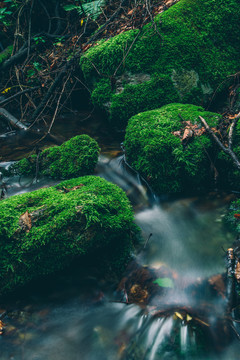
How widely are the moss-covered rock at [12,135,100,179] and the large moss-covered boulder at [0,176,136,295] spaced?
1.12m

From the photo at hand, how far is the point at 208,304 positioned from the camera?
8.03 feet

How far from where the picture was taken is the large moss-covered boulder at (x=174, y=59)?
4883mm

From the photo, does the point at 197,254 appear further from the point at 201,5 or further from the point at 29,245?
the point at 201,5

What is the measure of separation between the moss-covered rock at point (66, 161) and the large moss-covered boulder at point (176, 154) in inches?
31.7

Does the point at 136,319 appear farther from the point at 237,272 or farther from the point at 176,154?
the point at 176,154

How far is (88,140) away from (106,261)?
2.24 metres

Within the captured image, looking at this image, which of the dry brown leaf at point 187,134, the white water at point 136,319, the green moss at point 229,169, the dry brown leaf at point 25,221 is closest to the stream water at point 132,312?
the white water at point 136,319

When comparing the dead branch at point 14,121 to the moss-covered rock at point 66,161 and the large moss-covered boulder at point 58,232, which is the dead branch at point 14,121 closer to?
the moss-covered rock at point 66,161

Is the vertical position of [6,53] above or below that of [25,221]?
above

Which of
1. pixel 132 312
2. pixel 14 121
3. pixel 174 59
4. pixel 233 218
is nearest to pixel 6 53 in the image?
pixel 14 121

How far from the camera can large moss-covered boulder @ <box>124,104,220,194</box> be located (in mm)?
3705

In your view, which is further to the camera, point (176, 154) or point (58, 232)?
point (176, 154)

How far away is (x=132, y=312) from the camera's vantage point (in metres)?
2.46

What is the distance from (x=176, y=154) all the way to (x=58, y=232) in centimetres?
203
